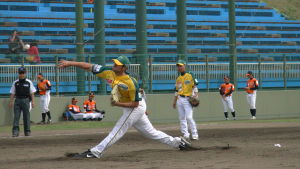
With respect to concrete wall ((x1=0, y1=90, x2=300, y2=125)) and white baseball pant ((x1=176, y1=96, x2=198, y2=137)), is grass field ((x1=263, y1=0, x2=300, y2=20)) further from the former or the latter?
white baseball pant ((x1=176, y1=96, x2=198, y2=137))

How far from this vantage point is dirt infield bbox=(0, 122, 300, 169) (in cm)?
1069

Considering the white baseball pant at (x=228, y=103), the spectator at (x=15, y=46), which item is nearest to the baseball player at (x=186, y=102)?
the spectator at (x=15, y=46)

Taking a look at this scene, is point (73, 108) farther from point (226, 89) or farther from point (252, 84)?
point (252, 84)

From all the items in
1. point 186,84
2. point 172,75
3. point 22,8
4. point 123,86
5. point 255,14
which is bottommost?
point 172,75

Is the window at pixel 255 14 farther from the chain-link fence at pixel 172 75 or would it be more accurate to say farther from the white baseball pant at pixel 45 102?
the white baseball pant at pixel 45 102

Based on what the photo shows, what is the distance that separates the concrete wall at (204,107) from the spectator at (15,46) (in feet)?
5.68

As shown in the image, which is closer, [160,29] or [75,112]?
[75,112]

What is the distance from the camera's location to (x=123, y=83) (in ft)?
37.6

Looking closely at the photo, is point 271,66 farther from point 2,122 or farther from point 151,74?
point 2,122

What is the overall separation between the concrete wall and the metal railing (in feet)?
1.58

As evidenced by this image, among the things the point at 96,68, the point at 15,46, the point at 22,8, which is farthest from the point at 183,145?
the point at 22,8

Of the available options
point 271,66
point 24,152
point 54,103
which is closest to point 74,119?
point 54,103

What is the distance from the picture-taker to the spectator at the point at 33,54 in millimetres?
26344

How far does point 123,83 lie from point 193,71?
18.2 m
